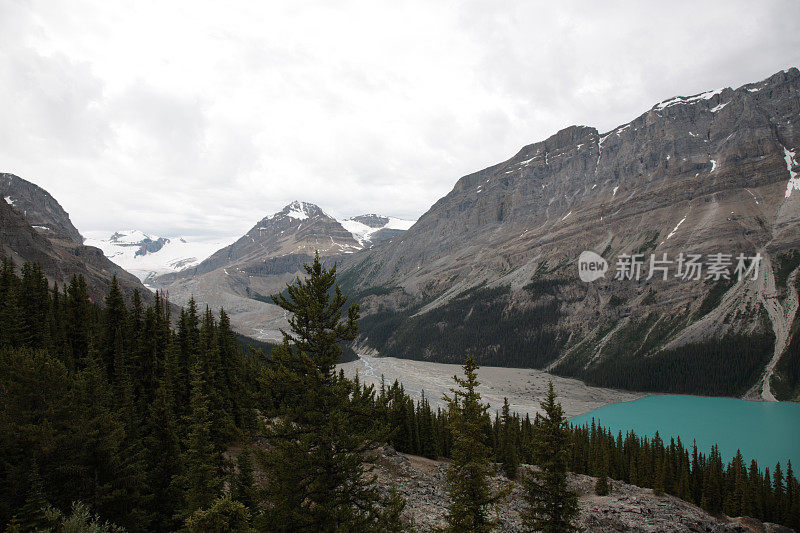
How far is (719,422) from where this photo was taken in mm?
98250

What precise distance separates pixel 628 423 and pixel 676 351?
53.7 m

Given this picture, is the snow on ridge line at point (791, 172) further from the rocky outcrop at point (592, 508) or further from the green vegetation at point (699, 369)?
the rocky outcrop at point (592, 508)

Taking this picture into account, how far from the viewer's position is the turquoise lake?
265 ft

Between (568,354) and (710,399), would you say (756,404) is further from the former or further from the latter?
(568,354)

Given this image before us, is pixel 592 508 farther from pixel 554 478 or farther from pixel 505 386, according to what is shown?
pixel 505 386

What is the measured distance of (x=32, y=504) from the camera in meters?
13.9

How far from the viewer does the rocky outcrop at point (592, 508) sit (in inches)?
1257

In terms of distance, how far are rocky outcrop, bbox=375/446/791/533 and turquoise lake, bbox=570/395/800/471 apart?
39.0 m

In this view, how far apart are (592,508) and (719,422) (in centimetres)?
8739

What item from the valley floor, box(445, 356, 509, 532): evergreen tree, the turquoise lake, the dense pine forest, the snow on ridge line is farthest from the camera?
the snow on ridge line

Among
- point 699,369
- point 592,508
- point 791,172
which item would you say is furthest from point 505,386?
point 791,172

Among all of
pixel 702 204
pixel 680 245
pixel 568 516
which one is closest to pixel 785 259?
pixel 680 245

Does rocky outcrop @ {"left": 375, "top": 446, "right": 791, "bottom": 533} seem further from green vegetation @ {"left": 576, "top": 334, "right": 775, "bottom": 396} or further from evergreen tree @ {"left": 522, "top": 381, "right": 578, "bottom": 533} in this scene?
green vegetation @ {"left": 576, "top": 334, "right": 775, "bottom": 396}

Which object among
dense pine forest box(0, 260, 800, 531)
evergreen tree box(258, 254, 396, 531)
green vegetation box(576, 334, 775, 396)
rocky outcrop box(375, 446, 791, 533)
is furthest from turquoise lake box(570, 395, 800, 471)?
evergreen tree box(258, 254, 396, 531)
